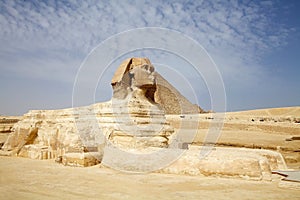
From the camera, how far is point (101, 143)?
910 cm

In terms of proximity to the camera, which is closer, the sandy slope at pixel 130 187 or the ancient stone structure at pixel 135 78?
the sandy slope at pixel 130 187

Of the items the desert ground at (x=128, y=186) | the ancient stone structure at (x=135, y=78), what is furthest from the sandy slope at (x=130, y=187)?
the ancient stone structure at (x=135, y=78)

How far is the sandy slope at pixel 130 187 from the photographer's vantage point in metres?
4.41

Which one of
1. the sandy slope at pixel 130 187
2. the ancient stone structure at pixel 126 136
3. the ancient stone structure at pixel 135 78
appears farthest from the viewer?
the ancient stone structure at pixel 135 78

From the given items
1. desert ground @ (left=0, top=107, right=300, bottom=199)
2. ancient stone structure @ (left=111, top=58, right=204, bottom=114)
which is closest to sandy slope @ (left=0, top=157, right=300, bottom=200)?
desert ground @ (left=0, top=107, right=300, bottom=199)

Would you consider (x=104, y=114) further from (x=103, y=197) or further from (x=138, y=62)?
(x=103, y=197)

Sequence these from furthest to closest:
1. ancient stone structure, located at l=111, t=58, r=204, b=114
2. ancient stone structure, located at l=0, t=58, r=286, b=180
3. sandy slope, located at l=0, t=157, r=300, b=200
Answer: ancient stone structure, located at l=111, t=58, r=204, b=114
ancient stone structure, located at l=0, t=58, r=286, b=180
sandy slope, located at l=0, t=157, r=300, b=200

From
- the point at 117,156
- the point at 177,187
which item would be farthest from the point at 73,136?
the point at 177,187

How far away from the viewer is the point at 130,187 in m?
5.09

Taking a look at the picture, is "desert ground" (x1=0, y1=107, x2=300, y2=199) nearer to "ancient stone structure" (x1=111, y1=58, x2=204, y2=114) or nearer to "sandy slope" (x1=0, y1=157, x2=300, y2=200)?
"sandy slope" (x1=0, y1=157, x2=300, y2=200)

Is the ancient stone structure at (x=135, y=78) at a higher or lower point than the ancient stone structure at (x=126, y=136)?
higher

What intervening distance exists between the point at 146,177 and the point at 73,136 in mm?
5036

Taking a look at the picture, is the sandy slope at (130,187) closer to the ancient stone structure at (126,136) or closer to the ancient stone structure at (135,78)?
the ancient stone structure at (126,136)

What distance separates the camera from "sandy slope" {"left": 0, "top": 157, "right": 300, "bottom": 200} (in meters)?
4.41
